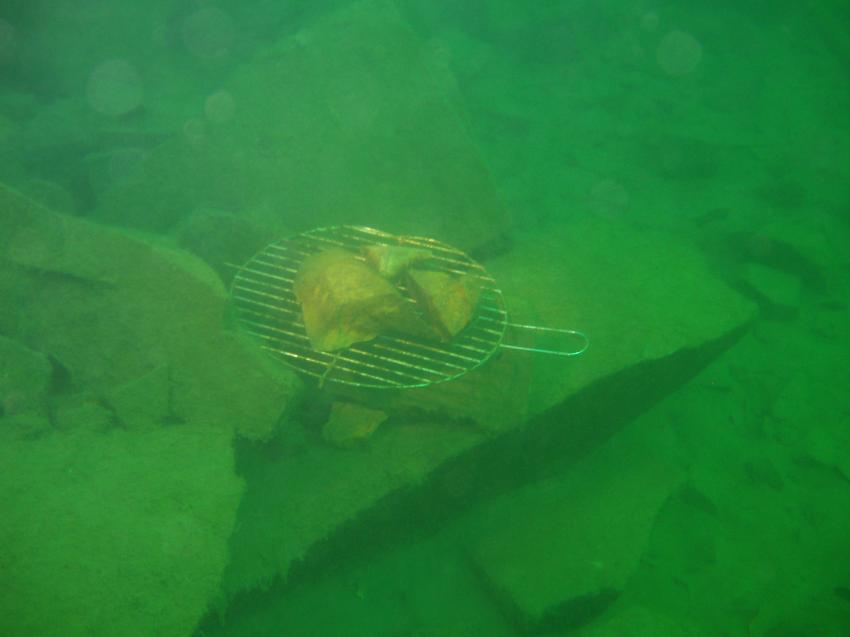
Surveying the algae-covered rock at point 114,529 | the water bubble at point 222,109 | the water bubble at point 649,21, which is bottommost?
the algae-covered rock at point 114,529

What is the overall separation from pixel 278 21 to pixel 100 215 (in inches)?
294

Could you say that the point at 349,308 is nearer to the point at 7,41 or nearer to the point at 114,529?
the point at 114,529

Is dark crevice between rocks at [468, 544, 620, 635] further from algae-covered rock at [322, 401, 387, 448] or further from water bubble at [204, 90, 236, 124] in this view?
water bubble at [204, 90, 236, 124]

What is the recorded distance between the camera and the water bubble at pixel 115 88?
22.5 feet

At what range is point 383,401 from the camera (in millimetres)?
3105

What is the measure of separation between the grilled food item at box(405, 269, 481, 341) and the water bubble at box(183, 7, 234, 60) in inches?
328

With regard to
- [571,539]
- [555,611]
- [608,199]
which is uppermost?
[608,199]

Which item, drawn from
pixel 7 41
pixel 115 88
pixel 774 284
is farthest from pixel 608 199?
pixel 7 41

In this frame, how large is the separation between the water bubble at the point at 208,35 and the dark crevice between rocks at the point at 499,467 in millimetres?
9023

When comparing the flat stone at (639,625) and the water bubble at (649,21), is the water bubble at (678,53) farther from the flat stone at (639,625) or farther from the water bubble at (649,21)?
the flat stone at (639,625)

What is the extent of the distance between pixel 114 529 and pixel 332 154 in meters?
3.30

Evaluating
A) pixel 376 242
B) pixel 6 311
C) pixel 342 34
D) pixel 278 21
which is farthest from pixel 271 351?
pixel 278 21

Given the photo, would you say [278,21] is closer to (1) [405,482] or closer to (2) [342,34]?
(2) [342,34]

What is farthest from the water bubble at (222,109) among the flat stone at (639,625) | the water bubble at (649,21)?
the water bubble at (649,21)
